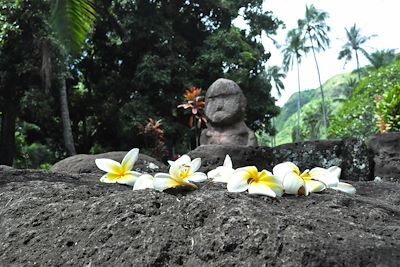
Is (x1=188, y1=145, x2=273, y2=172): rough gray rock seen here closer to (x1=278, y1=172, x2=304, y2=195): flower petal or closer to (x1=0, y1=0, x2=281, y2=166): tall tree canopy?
(x1=278, y1=172, x2=304, y2=195): flower petal

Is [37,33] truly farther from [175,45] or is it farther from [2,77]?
[175,45]

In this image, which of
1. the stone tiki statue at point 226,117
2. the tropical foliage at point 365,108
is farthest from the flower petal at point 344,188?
the tropical foliage at point 365,108

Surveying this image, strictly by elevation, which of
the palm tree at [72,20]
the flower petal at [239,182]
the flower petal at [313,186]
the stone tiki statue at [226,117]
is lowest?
the flower petal at [313,186]

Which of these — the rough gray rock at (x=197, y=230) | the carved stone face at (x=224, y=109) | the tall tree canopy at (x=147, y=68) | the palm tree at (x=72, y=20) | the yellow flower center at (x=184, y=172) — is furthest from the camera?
the tall tree canopy at (x=147, y=68)

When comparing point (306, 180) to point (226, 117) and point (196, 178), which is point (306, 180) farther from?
point (226, 117)

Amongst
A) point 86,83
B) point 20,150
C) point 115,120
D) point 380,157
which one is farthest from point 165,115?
point 380,157

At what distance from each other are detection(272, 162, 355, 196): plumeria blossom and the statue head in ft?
24.5

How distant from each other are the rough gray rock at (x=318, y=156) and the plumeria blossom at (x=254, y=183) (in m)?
3.33

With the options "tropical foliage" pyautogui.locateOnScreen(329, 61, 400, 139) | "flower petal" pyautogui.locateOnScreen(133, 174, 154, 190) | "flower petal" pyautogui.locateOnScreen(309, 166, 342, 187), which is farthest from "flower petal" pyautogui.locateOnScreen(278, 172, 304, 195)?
"tropical foliage" pyautogui.locateOnScreen(329, 61, 400, 139)

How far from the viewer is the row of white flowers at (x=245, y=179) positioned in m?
1.04

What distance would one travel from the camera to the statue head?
343 inches

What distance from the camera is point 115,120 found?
711 inches

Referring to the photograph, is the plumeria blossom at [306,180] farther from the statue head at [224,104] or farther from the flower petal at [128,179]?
the statue head at [224,104]

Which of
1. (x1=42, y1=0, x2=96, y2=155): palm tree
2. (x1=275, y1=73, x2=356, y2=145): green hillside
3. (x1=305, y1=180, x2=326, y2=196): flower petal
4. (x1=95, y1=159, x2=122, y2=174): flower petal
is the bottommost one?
(x1=305, y1=180, x2=326, y2=196): flower petal
